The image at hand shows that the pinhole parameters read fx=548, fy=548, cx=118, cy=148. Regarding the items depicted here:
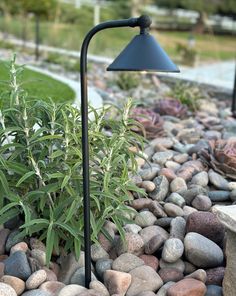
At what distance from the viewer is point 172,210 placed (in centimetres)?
322

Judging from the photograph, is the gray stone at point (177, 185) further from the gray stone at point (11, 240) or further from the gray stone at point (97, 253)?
the gray stone at point (11, 240)

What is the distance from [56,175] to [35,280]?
20.0 inches

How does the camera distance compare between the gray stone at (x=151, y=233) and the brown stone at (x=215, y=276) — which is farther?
the gray stone at (x=151, y=233)

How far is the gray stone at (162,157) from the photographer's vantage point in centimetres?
407

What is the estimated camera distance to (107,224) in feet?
9.80

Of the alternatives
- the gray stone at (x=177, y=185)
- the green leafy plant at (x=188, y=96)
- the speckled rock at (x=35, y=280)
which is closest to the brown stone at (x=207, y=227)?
the gray stone at (x=177, y=185)

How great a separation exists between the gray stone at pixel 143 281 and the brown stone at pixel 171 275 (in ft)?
0.18

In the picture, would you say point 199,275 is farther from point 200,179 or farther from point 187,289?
point 200,179

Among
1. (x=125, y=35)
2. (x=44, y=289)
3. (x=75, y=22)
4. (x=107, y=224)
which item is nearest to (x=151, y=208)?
(x=107, y=224)

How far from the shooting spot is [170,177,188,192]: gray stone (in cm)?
355

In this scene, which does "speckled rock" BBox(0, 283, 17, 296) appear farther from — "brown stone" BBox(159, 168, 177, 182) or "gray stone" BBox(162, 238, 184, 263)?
"brown stone" BBox(159, 168, 177, 182)

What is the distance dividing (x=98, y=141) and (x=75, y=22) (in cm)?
1765

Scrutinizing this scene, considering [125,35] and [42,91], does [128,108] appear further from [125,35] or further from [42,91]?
[125,35]

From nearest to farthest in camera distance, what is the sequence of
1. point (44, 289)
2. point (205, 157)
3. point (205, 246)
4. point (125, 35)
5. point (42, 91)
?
point (44, 289)
point (205, 246)
point (205, 157)
point (42, 91)
point (125, 35)
